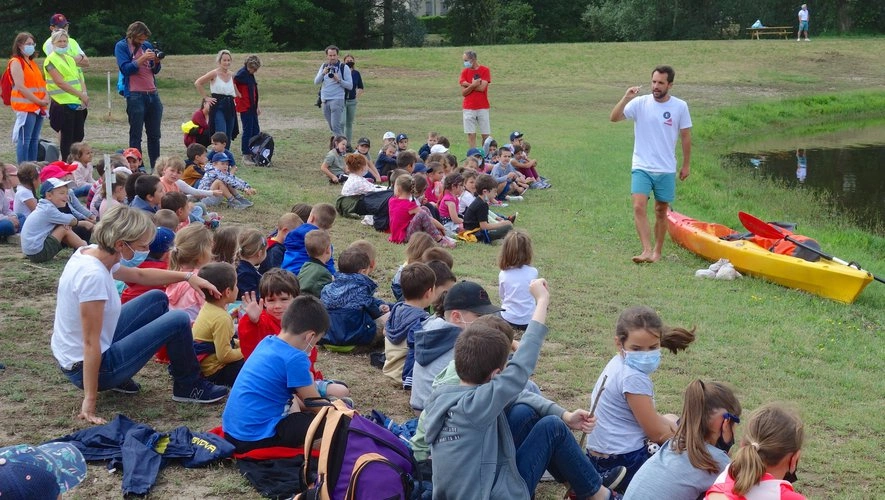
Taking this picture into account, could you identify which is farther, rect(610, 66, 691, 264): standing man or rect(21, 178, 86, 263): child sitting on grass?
rect(610, 66, 691, 264): standing man

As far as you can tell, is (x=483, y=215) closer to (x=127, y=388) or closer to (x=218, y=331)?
(x=218, y=331)

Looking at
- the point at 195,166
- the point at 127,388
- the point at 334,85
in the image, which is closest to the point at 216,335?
the point at 127,388

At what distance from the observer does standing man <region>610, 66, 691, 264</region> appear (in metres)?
10.2

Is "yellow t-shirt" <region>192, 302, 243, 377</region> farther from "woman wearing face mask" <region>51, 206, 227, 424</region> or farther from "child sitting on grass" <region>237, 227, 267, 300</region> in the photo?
"child sitting on grass" <region>237, 227, 267, 300</region>

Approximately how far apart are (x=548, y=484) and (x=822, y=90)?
32884mm

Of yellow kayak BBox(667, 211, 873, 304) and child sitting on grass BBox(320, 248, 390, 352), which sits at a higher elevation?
child sitting on grass BBox(320, 248, 390, 352)

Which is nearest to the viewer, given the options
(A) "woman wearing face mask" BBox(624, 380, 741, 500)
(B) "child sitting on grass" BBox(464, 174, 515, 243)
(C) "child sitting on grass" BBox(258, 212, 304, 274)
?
(A) "woman wearing face mask" BBox(624, 380, 741, 500)

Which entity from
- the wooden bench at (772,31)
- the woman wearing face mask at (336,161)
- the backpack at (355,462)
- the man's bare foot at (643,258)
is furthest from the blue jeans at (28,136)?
the wooden bench at (772,31)

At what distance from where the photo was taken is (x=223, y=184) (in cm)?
1162

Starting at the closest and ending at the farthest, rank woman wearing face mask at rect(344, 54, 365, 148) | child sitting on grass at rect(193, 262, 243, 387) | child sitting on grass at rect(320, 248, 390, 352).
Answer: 1. child sitting on grass at rect(193, 262, 243, 387)
2. child sitting on grass at rect(320, 248, 390, 352)
3. woman wearing face mask at rect(344, 54, 365, 148)

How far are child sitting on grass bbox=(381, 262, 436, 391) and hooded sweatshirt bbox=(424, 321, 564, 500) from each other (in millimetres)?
1854

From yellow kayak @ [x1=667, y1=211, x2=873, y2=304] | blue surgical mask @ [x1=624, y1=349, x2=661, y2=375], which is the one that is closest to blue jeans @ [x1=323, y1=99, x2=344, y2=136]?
yellow kayak @ [x1=667, y1=211, x2=873, y2=304]

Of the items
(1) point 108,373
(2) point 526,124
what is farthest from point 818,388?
(2) point 526,124

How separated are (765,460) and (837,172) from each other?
1937 centimetres
